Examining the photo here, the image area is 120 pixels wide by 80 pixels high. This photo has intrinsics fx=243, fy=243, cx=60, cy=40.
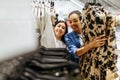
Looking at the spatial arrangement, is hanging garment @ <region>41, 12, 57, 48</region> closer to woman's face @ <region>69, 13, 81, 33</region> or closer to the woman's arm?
→ the woman's arm

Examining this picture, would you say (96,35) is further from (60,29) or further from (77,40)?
(60,29)

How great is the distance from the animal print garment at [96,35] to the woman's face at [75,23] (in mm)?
151

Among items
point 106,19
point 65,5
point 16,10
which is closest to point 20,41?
point 16,10

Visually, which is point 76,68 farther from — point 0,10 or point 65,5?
point 65,5

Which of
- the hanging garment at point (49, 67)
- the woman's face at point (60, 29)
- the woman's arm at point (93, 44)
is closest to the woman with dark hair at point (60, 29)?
the woman's face at point (60, 29)

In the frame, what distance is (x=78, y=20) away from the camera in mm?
1411

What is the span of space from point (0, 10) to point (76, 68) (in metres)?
0.09

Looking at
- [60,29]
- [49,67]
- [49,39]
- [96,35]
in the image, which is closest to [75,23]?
[60,29]

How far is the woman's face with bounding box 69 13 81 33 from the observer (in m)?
1.39

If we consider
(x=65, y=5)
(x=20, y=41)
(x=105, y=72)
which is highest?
(x=65, y=5)

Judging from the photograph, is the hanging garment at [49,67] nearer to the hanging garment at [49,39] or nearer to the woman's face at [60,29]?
the hanging garment at [49,39]

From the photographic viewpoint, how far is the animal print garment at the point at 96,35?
1.16 metres

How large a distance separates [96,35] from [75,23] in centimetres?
25

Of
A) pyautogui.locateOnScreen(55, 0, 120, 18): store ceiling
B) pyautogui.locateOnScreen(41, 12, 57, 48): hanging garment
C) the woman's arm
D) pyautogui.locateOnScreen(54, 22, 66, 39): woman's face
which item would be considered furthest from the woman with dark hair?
pyautogui.locateOnScreen(41, 12, 57, 48): hanging garment
